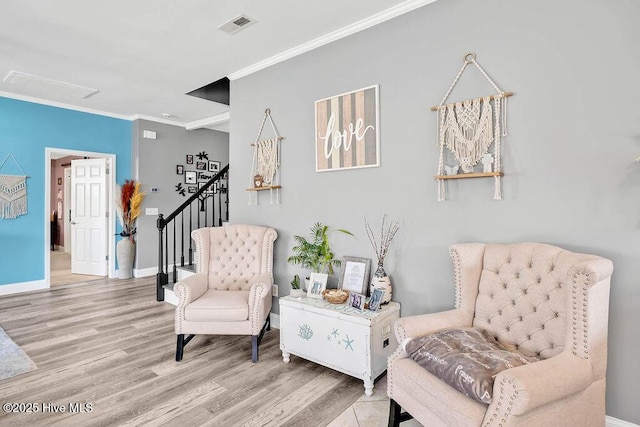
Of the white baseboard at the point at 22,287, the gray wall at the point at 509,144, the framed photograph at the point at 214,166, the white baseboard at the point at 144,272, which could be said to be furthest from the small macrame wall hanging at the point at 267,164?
the white baseboard at the point at 22,287

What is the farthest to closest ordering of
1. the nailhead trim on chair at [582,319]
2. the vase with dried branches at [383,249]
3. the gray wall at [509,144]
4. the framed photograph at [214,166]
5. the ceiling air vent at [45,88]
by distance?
the framed photograph at [214,166] < the ceiling air vent at [45,88] < the vase with dried branches at [383,249] < the gray wall at [509,144] < the nailhead trim on chair at [582,319]

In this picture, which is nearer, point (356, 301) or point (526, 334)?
point (526, 334)

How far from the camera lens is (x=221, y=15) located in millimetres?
2748

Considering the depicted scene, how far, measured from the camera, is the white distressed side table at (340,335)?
2.34 m

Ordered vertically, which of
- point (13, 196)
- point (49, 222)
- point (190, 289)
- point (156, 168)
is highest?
point (156, 168)

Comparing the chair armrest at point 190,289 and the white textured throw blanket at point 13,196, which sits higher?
the white textured throw blanket at point 13,196

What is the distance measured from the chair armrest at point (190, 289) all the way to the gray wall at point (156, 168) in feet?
10.9

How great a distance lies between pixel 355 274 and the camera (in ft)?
9.36

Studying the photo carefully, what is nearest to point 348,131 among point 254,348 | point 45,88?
point 254,348

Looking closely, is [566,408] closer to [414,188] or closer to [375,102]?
[414,188]

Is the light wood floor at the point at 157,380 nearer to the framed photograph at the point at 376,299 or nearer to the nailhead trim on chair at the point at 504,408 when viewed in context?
the framed photograph at the point at 376,299

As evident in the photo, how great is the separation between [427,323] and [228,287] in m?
2.02

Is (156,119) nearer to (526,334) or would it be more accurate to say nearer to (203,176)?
(203,176)

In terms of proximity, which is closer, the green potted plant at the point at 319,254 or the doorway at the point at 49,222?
the green potted plant at the point at 319,254
